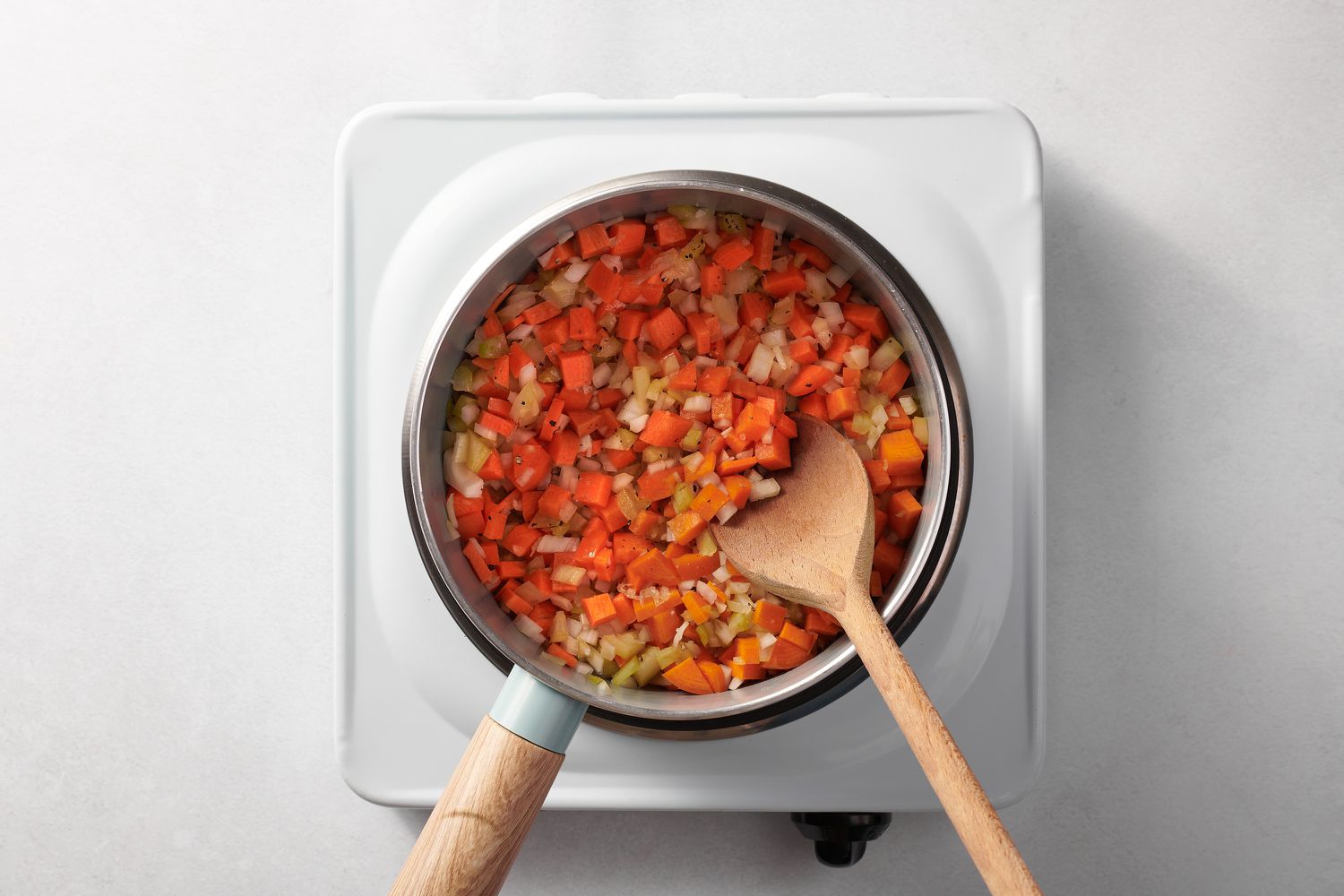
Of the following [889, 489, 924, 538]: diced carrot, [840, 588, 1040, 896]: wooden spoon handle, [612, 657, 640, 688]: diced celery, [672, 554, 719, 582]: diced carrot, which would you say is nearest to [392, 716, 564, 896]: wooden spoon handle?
[612, 657, 640, 688]: diced celery

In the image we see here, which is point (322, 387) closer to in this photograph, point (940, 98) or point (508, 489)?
point (508, 489)

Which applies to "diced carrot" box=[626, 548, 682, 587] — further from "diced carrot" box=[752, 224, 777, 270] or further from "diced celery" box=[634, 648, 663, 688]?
"diced carrot" box=[752, 224, 777, 270]

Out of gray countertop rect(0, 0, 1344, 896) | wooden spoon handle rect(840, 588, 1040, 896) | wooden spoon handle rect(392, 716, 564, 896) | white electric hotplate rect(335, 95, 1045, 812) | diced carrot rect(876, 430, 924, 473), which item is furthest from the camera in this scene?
gray countertop rect(0, 0, 1344, 896)

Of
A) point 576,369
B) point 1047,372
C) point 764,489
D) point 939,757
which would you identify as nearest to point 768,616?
point 764,489

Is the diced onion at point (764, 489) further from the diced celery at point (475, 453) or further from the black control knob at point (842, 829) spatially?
the black control knob at point (842, 829)

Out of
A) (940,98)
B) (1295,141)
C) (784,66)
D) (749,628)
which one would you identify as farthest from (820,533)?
(1295,141)

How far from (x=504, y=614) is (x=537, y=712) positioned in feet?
0.44

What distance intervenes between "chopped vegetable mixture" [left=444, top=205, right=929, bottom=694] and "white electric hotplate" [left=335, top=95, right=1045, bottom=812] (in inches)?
5.2

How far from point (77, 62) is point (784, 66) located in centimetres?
99

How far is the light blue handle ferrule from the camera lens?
89 centimetres

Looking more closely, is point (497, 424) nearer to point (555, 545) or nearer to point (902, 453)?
point (555, 545)

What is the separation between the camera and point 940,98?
1.09m

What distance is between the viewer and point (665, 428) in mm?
994

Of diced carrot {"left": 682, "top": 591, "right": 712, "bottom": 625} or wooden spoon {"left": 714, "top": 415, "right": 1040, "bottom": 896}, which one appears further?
diced carrot {"left": 682, "top": 591, "right": 712, "bottom": 625}
